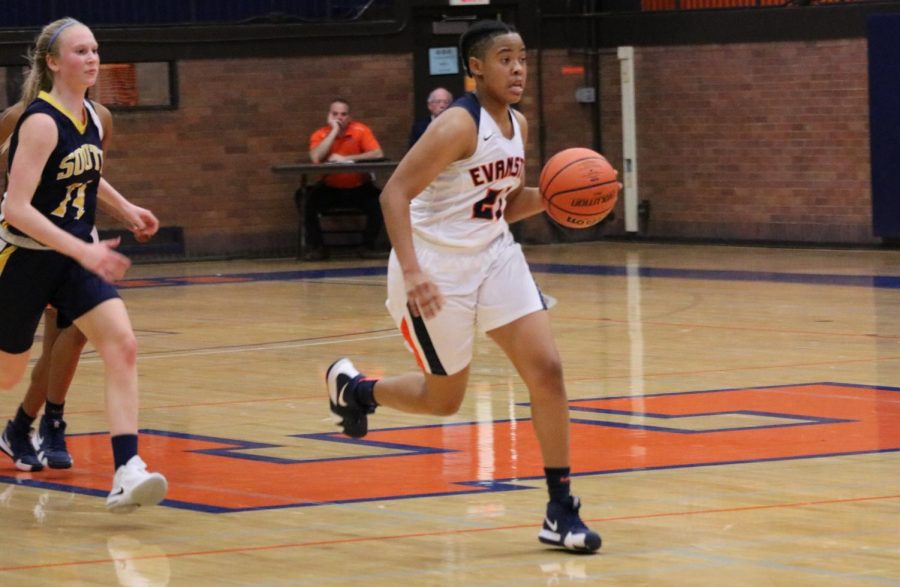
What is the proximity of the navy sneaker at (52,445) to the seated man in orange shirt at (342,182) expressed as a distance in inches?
409

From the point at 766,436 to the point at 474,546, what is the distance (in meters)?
2.42

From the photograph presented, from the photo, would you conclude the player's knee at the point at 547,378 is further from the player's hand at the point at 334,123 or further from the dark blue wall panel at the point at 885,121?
the player's hand at the point at 334,123

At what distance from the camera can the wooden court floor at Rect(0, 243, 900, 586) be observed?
18.1 ft

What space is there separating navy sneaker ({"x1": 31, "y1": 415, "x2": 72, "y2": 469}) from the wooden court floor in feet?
0.44

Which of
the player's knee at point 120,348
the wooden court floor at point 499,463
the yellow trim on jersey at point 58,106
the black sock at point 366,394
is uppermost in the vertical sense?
the yellow trim on jersey at point 58,106

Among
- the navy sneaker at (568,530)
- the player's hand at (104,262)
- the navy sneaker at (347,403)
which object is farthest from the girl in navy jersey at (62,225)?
the navy sneaker at (568,530)

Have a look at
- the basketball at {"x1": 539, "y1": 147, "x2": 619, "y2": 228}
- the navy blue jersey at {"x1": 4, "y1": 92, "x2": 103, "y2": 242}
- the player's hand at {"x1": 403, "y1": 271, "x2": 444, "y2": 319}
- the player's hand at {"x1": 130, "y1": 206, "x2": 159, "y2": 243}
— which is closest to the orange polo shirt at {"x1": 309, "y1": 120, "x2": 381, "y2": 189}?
the player's hand at {"x1": 130, "y1": 206, "x2": 159, "y2": 243}

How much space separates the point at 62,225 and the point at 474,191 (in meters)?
1.54

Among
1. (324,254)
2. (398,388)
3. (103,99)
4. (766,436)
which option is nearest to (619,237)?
(324,254)

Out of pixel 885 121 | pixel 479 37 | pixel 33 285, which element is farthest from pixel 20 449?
pixel 885 121

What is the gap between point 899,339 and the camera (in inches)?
434

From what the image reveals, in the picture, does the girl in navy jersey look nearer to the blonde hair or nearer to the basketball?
the blonde hair

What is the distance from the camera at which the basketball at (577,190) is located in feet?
20.8

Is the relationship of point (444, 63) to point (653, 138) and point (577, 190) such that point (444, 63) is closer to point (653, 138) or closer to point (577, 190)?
point (653, 138)
